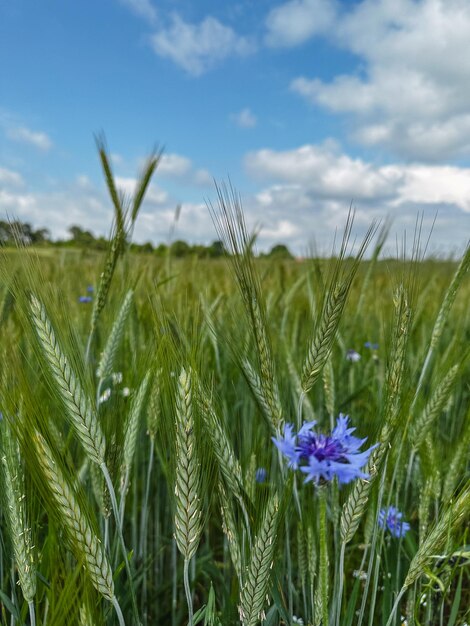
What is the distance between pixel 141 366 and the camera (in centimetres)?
115

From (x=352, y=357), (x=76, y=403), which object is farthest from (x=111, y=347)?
(x=352, y=357)

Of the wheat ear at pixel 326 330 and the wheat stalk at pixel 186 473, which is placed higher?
the wheat ear at pixel 326 330

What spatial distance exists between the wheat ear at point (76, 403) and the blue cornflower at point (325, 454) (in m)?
0.28

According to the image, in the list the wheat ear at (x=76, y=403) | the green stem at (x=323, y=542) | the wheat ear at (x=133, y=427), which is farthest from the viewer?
the wheat ear at (x=133, y=427)

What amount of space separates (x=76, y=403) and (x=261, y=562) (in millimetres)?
350

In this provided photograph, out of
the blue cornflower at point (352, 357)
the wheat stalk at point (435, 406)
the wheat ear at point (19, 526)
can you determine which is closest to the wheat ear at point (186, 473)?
the wheat ear at point (19, 526)

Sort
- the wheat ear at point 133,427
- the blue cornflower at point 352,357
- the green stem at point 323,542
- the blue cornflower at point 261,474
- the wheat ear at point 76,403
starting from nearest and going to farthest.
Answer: the green stem at point 323,542 < the wheat ear at point 76,403 < the wheat ear at point 133,427 < the blue cornflower at point 261,474 < the blue cornflower at point 352,357

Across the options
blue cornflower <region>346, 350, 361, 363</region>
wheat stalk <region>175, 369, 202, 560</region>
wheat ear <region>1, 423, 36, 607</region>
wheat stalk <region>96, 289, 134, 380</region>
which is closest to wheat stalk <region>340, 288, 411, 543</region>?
wheat stalk <region>175, 369, 202, 560</region>

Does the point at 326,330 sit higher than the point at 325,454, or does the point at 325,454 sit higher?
the point at 326,330

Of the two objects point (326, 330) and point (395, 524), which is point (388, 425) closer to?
point (326, 330)

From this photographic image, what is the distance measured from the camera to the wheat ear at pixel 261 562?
76 centimetres

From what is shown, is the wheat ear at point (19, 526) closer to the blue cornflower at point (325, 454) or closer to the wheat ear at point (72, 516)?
the wheat ear at point (72, 516)

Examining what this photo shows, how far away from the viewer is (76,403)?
2.68 ft

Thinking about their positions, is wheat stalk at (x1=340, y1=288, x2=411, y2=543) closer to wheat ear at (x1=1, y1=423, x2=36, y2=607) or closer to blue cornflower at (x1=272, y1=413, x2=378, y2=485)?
blue cornflower at (x1=272, y1=413, x2=378, y2=485)
